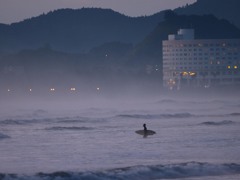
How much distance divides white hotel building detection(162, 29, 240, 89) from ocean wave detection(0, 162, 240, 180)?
122 m

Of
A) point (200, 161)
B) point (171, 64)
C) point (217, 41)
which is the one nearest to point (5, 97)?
point (171, 64)

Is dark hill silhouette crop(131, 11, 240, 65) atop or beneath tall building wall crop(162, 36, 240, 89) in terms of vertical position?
atop

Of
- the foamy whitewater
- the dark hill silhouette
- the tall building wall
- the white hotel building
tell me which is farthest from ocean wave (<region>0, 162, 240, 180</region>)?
the dark hill silhouette

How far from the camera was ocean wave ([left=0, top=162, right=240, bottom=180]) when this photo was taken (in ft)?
73.1

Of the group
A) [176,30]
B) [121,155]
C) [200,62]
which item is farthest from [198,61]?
[121,155]

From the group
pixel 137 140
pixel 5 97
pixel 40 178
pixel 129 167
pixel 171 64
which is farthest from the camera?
pixel 171 64

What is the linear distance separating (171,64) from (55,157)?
5058 inches

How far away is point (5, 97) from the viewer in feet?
459

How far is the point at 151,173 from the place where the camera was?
23.1m

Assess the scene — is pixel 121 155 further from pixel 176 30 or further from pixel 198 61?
pixel 176 30

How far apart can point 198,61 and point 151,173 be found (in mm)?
132261

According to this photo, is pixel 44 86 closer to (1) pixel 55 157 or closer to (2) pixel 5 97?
(2) pixel 5 97

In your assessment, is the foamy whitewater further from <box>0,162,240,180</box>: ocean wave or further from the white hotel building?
the white hotel building

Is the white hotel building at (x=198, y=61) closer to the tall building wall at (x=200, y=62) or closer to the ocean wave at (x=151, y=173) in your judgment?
the tall building wall at (x=200, y=62)
